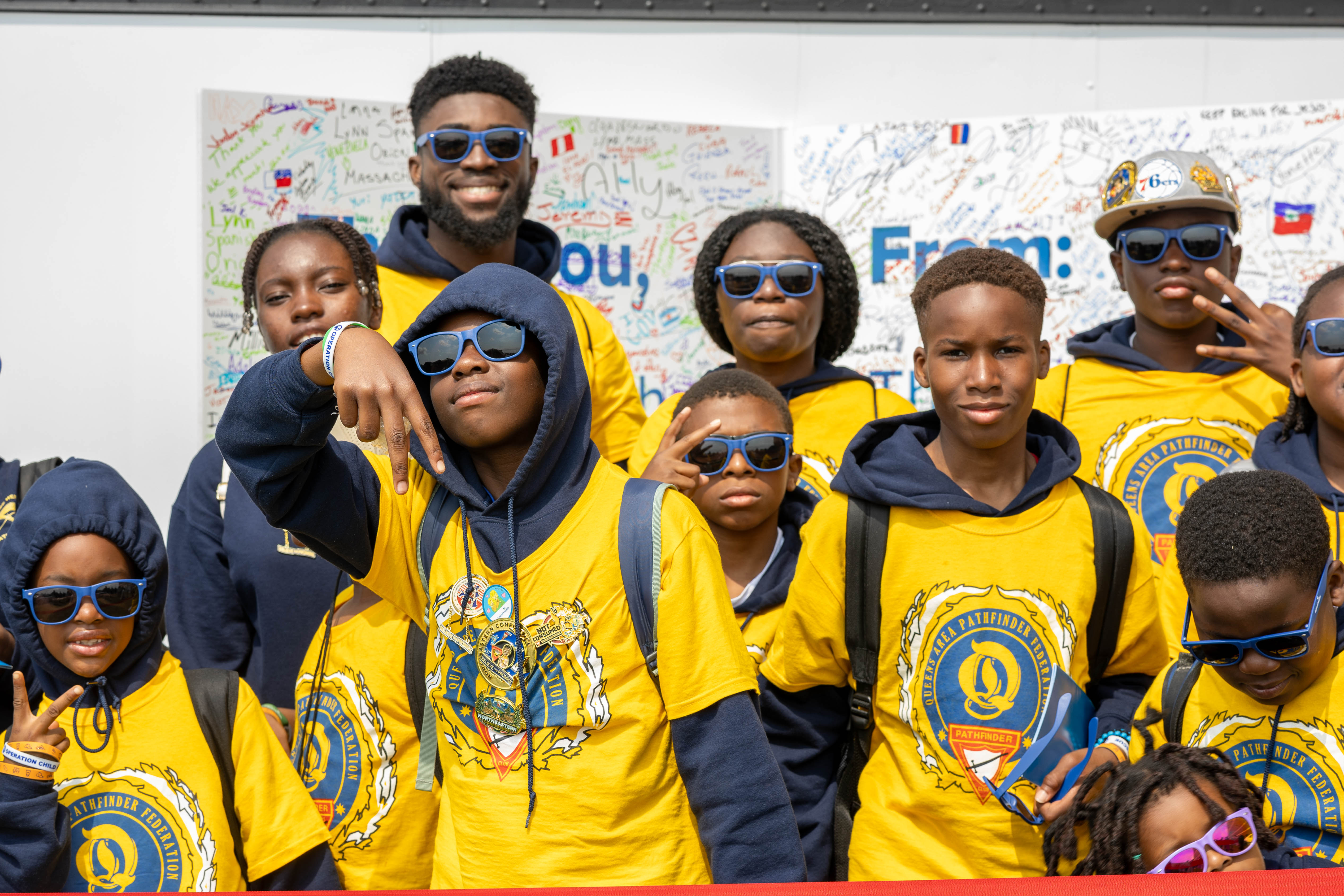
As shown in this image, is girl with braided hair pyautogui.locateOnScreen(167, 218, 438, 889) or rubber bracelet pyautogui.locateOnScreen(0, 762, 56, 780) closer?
rubber bracelet pyautogui.locateOnScreen(0, 762, 56, 780)

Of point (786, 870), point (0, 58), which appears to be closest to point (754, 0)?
point (0, 58)

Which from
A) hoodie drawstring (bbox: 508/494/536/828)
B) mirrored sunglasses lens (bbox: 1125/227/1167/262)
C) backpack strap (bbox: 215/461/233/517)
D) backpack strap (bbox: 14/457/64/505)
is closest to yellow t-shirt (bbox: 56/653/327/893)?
hoodie drawstring (bbox: 508/494/536/828)

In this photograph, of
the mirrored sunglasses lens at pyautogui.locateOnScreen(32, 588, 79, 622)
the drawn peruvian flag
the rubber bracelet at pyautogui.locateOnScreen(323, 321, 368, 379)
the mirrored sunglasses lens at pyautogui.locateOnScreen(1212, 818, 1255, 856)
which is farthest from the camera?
the drawn peruvian flag

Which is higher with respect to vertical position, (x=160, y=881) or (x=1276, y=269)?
(x=1276, y=269)

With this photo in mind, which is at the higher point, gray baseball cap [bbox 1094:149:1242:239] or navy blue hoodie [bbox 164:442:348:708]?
gray baseball cap [bbox 1094:149:1242:239]

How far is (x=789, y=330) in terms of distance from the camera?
3418mm

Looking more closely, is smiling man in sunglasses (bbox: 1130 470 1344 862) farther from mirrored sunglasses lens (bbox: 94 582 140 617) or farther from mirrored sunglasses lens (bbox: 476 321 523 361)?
mirrored sunglasses lens (bbox: 94 582 140 617)

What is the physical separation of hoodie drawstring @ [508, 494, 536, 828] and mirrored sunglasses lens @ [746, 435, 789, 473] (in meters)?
1.01

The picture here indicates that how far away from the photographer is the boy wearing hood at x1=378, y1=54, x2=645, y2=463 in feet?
11.6

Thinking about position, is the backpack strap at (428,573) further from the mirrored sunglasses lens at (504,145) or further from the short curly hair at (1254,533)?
the mirrored sunglasses lens at (504,145)

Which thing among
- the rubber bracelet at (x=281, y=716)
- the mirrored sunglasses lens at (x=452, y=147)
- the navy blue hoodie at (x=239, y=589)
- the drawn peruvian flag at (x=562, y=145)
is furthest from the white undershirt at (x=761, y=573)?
the drawn peruvian flag at (x=562, y=145)

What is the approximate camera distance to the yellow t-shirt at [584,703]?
193 cm

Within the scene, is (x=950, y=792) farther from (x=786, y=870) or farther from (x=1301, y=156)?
(x=1301, y=156)

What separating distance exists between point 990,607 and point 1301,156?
381 cm
